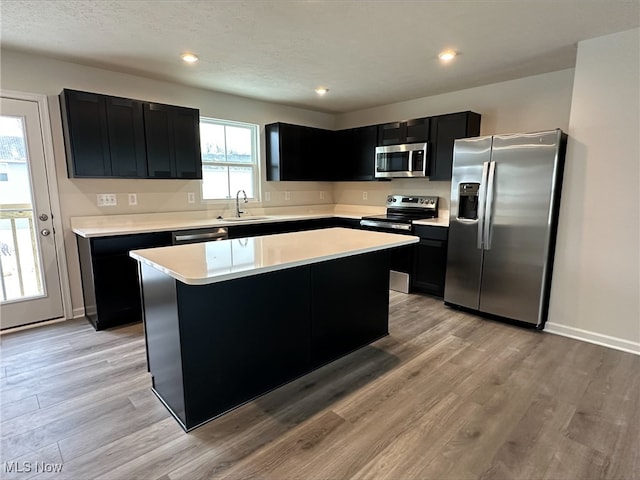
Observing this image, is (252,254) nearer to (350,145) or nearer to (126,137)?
(126,137)

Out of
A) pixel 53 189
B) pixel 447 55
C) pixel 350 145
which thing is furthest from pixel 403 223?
pixel 53 189

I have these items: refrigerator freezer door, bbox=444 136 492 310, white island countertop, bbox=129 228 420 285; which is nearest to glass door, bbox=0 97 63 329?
white island countertop, bbox=129 228 420 285

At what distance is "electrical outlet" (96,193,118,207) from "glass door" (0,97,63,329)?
415 mm

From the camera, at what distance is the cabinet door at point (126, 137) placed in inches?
125

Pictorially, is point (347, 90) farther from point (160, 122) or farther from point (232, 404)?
point (232, 404)

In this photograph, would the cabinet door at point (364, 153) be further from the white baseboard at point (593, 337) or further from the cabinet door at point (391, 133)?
the white baseboard at point (593, 337)

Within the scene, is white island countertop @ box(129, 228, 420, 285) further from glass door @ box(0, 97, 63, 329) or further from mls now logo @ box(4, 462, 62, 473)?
glass door @ box(0, 97, 63, 329)

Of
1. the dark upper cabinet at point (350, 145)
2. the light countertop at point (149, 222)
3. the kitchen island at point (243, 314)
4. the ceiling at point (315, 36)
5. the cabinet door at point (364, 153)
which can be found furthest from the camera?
the cabinet door at point (364, 153)

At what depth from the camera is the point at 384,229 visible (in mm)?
4305

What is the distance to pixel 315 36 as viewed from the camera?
263 centimetres

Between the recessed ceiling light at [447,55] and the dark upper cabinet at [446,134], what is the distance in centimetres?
91

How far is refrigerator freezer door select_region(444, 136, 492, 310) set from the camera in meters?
3.29

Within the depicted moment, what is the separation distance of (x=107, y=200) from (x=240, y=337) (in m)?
2.54

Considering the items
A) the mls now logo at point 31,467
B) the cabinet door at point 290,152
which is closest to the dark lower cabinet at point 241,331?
the mls now logo at point 31,467
